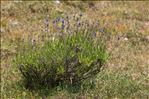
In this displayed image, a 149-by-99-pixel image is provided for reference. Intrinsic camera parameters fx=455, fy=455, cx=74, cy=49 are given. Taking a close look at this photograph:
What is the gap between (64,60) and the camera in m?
7.88

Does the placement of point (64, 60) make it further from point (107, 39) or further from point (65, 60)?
point (107, 39)

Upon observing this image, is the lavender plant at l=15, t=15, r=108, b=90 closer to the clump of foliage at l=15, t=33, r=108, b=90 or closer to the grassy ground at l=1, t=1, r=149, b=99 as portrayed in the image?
the clump of foliage at l=15, t=33, r=108, b=90

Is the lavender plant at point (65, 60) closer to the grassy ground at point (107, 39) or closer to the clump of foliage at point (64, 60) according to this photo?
the clump of foliage at point (64, 60)

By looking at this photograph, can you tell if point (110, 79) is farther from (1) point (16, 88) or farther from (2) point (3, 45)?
(2) point (3, 45)

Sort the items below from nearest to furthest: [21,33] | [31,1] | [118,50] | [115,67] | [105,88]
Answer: [105,88] → [115,67] → [118,50] → [21,33] → [31,1]

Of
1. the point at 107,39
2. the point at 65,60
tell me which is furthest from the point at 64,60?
the point at 107,39

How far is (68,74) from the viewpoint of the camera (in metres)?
8.02

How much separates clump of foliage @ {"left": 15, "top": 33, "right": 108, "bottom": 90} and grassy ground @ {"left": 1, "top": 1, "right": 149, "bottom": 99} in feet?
0.99

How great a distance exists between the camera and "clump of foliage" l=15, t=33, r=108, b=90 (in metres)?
7.88

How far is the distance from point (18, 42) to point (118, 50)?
246 centimetres

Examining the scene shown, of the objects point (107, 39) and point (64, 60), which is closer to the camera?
point (64, 60)

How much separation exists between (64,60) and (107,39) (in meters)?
3.17

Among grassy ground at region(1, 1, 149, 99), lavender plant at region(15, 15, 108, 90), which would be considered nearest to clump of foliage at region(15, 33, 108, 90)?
lavender plant at region(15, 15, 108, 90)

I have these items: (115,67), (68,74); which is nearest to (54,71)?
(68,74)
